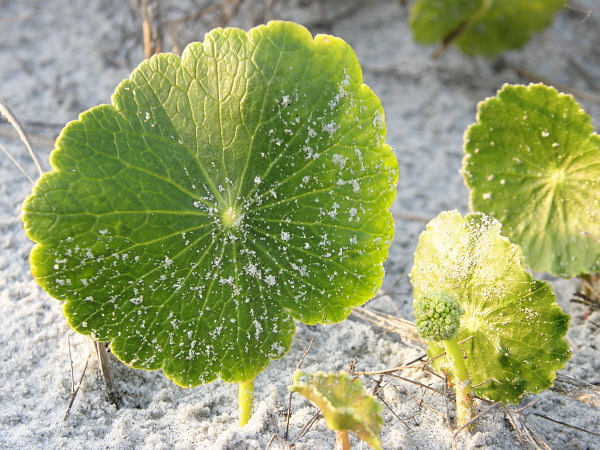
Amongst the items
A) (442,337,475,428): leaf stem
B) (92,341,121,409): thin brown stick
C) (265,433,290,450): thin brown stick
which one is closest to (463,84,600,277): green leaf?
(442,337,475,428): leaf stem

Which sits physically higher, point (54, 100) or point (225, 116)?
point (54, 100)

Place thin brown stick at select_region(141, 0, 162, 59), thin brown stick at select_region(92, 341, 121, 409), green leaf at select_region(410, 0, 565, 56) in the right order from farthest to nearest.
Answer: green leaf at select_region(410, 0, 565, 56) → thin brown stick at select_region(141, 0, 162, 59) → thin brown stick at select_region(92, 341, 121, 409)

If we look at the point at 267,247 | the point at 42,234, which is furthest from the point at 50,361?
the point at 267,247

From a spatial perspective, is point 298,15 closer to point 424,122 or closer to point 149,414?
point 424,122

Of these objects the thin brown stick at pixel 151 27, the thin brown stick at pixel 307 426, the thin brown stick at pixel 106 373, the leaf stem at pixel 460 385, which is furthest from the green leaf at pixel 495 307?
the thin brown stick at pixel 151 27

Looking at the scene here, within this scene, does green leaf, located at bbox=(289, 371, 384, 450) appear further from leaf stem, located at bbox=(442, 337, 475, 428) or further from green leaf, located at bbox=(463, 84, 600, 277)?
green leaf, located at bbox=(463, 84, 600, 277)

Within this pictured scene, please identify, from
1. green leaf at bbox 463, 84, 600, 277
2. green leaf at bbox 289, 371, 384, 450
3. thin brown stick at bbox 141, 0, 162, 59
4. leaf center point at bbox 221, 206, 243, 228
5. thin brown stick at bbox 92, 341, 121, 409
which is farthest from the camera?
thin brown stick at bbox 141, 0, 162, 59
